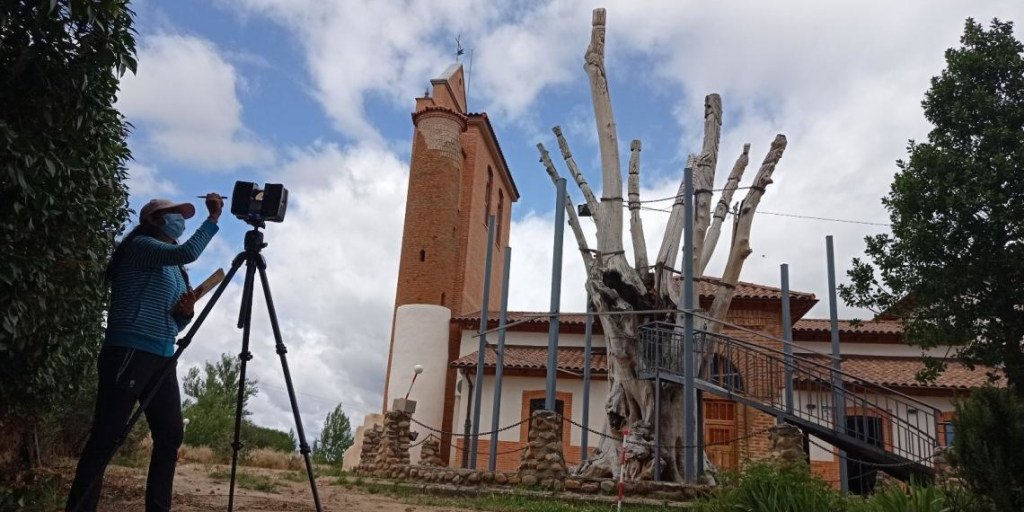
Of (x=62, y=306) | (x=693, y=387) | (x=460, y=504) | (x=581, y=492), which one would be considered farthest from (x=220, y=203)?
(x=693, y=387)

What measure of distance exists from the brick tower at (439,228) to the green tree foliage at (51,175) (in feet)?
54.9

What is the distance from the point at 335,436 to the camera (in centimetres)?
3409

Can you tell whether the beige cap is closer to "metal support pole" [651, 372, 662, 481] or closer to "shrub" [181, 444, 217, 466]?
"metal support pole" [651, 372, 662, 481]

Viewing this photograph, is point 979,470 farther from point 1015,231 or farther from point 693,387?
point 1015,231

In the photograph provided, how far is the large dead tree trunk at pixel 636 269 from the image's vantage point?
12.4 metres

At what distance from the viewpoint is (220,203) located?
405 centimetres

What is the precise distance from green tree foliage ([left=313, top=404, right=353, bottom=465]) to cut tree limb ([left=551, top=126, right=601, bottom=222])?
2304 centimetres

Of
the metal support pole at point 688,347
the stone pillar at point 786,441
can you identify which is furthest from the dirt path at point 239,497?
the stone pillar at point 786,441

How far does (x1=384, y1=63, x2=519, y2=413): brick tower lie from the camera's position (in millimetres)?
21406

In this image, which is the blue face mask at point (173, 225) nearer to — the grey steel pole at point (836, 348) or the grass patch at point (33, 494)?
the grass patch at point (33, 494)

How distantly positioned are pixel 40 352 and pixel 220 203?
1.37m

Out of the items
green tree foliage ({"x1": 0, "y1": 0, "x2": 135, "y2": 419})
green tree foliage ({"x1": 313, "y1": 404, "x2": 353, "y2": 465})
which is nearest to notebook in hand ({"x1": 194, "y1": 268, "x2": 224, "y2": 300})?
green tree foliage ({"x1": 0, "y1": 0, "x2": 135, "y2": 419})

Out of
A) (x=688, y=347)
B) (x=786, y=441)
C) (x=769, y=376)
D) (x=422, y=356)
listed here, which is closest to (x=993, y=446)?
(x=786, y=441)

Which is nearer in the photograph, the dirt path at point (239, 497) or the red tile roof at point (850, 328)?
the dirt path at point (239, 497)
